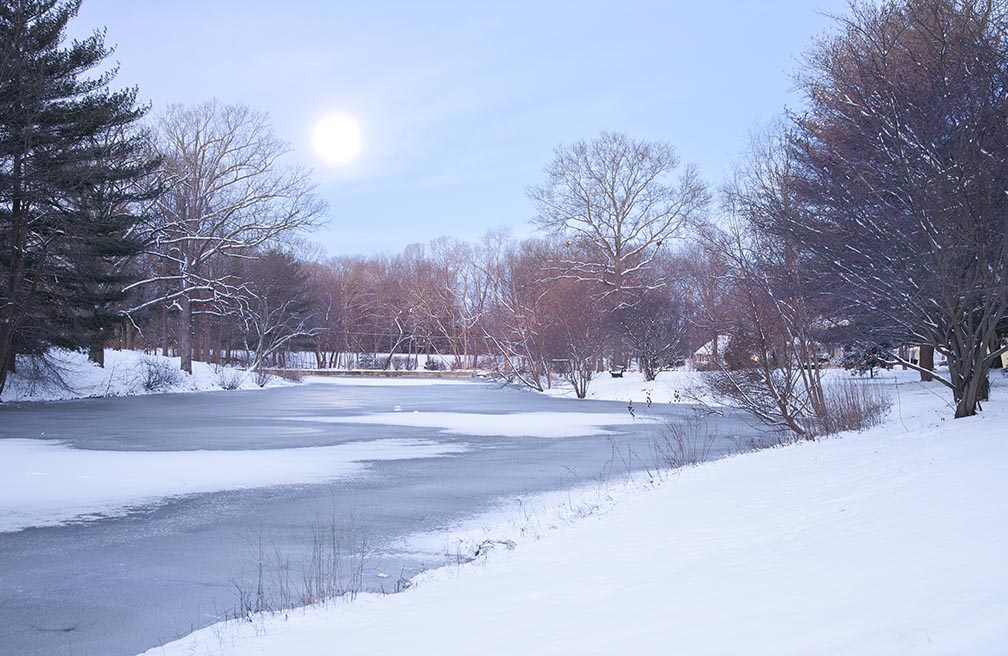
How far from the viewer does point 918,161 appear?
12164mm

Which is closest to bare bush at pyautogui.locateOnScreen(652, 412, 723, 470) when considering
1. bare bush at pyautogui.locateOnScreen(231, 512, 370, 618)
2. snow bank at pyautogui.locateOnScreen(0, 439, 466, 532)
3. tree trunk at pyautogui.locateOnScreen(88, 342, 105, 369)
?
snow bank at pyautogui.locateOnScreen(0, 439, 466, 532)

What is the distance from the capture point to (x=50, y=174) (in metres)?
26.4

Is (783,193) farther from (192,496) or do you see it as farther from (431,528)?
(192,496)

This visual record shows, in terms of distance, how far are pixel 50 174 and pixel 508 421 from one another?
16.5 metres

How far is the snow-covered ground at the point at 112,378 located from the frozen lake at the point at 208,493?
7.77m

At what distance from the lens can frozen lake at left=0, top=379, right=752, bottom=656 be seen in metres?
6.81

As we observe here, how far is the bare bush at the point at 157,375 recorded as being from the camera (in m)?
39.8

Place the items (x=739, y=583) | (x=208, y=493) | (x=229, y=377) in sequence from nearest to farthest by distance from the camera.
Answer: (x=739, y=583)
(x=208, y=493)
(x=229, y=377)

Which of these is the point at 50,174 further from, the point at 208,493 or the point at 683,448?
the point at 683,448

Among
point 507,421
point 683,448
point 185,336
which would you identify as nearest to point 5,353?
point 185,336

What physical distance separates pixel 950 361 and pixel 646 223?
37581 millimetres

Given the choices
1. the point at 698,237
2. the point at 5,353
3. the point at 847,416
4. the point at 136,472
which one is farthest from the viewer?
the point at 698,237

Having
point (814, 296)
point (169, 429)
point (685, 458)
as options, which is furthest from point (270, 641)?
point (169, 429)

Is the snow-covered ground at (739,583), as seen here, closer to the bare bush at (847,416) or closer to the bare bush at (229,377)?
the bare bush at (847,416)
